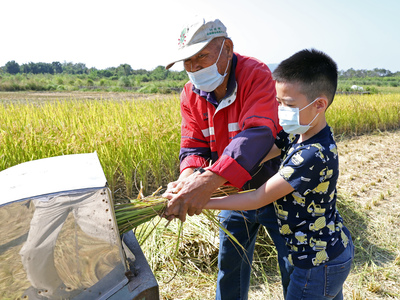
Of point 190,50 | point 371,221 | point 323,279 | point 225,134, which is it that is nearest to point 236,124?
point 225,134

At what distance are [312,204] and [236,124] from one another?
506 millimetres

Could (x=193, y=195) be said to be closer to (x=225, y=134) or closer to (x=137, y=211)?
(x=137, y=211)

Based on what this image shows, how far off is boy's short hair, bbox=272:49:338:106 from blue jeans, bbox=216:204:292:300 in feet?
1.92

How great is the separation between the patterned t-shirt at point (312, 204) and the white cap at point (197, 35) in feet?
1.96

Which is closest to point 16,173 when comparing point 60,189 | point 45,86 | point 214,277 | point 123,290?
point 60,189

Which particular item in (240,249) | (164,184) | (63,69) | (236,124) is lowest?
(164,184)

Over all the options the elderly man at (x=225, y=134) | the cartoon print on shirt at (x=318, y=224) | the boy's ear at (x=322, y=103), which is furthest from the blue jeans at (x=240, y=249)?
the boy's ear at (x=322, y=103)

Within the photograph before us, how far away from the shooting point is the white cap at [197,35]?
4.60 feet

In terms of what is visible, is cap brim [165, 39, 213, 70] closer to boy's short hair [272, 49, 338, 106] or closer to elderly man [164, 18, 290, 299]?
elderly man [164, 18, 290, 299]

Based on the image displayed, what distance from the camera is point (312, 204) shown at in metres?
1.23

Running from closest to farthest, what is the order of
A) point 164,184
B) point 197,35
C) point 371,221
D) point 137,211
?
point 137,211, point 197,35, point 371,221, point 164,184

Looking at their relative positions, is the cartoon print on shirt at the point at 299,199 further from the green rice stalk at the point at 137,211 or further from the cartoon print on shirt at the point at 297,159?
the green rice stalk at the point at 137,211

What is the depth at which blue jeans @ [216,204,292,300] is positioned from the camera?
1.58 metres

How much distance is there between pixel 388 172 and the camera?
489 centimetres
